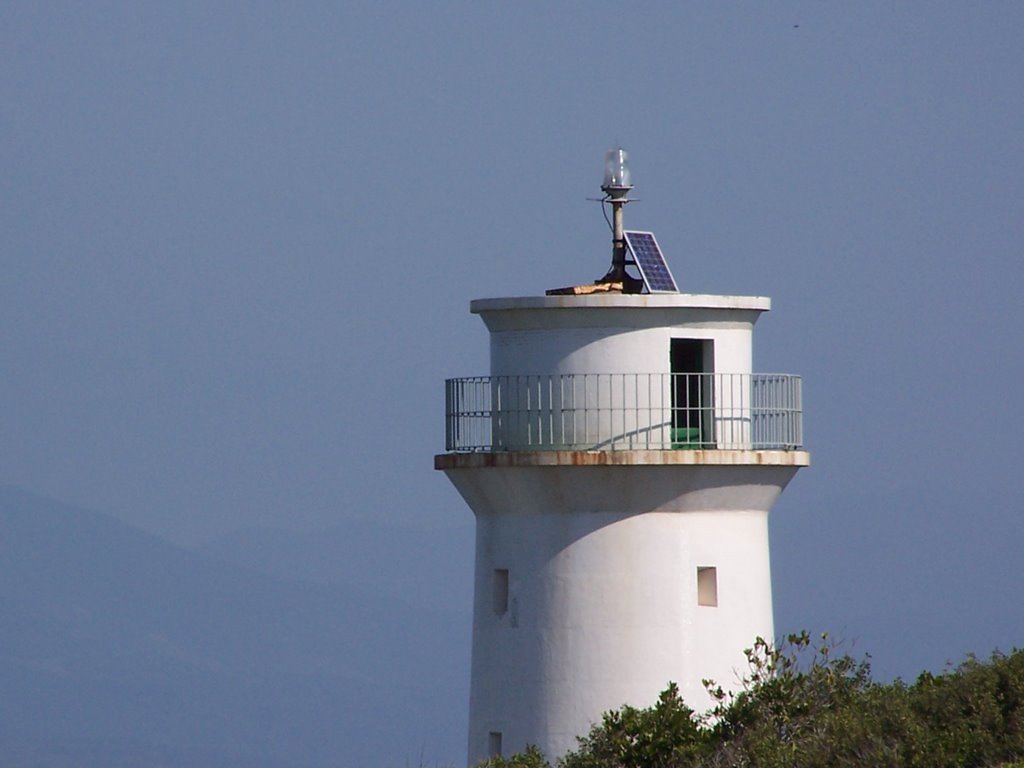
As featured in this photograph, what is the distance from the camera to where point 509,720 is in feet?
91.6

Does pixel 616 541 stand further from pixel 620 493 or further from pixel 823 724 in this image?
pixel 823 724

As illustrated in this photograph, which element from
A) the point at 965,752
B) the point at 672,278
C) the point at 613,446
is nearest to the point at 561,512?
the point at 613,446

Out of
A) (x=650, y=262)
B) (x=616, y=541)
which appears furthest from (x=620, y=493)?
(x=650, y=262)

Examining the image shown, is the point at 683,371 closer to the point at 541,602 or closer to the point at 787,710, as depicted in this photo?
the point at 541,602

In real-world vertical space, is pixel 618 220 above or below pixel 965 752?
above

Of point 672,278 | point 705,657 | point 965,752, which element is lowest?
point 965,752

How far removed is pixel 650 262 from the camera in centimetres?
2831

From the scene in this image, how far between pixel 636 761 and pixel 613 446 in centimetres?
369

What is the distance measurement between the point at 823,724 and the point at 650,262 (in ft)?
21.0

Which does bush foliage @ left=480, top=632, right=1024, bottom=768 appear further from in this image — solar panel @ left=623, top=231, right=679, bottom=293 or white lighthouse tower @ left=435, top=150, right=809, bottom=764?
solar panel @ left=623, top=231, right=679, bottom=293

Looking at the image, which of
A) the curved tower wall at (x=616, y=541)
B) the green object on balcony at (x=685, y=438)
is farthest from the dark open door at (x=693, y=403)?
the curved tower wall at (x=616, y=541)

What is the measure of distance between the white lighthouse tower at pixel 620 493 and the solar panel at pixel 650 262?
27 millimetres

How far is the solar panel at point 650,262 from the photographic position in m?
27.9

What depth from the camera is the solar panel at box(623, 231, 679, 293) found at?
2792 cm
